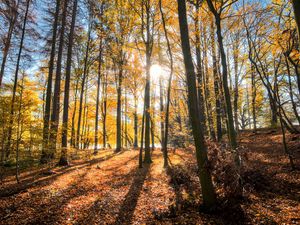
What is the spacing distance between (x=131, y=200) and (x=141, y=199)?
0.32 metres

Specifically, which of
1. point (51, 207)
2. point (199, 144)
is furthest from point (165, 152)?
point (51, 207)

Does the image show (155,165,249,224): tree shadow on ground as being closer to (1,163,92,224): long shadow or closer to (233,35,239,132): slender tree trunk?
(1,163,92,224): long shadow

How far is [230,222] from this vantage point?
4.00 meters

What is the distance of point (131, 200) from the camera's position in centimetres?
578

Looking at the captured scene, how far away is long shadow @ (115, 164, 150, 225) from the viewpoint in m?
4.68

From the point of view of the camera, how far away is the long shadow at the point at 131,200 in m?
4.68

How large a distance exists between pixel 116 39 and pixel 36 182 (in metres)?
9.45

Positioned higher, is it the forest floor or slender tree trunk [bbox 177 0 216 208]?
slender tree trunk [bbox 177 0 216 208]

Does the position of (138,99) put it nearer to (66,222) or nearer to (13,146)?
(13,146)

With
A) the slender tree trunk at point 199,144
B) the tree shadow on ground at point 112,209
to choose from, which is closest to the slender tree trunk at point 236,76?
the tree shadow on ground at point 112,209

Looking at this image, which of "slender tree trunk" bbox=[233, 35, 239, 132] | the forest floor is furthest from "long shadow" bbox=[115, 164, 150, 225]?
"slender tree trunk" bbox=[233, 35, 239, 132]

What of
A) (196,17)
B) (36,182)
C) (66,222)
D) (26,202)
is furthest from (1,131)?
(196,17)

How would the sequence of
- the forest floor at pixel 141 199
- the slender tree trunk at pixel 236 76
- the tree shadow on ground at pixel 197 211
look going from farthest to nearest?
the slender tree trunk at pixel 236 76 → the forest floor at pixel 141 199 → the tree shadow on ground at pixel 197 211

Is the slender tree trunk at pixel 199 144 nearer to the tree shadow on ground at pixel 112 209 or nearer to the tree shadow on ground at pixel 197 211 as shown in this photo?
the tree shadow on ground at pixel 197 211
